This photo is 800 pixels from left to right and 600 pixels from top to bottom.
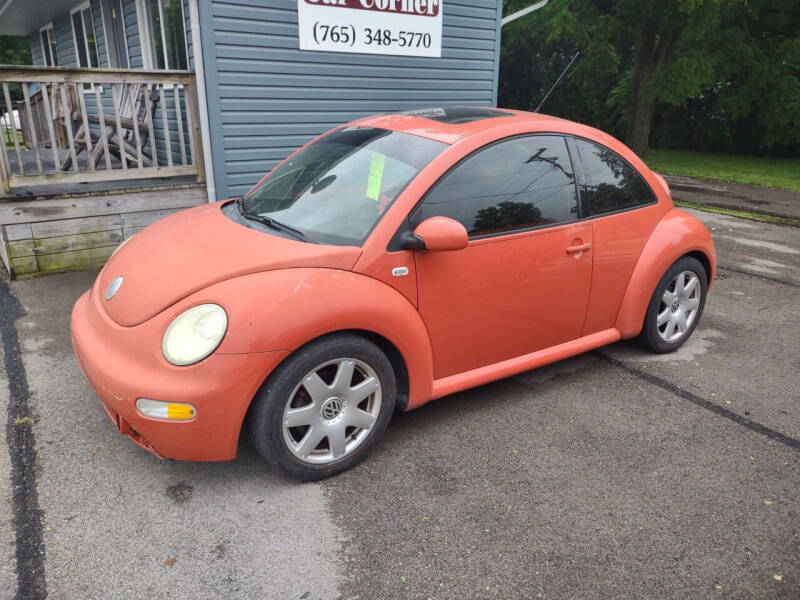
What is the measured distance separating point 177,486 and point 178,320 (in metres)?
0.81

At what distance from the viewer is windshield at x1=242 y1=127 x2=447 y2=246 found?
3111 mm

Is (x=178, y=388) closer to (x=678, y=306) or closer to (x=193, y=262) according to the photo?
(x=193, y=262)

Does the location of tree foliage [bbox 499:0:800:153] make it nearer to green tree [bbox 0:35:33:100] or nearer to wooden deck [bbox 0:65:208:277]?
wooden deck [bbox 0:65:208:277]

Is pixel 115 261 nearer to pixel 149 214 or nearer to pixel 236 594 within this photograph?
pixel 236 594

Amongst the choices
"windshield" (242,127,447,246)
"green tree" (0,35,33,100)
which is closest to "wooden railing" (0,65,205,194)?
"windshield" (242,127,447,246)

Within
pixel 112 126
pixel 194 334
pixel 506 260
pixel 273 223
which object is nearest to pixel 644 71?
pixel 112 126

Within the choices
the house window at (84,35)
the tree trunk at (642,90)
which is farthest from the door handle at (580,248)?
the tree trunk at (642,90)

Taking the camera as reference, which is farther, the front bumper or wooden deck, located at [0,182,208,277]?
wooden deck, located at [0,182,208,277]

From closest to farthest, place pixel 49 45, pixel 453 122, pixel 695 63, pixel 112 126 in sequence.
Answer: pixel 453 122, pixel 112 126, pixel 49 45, pixel 695 63

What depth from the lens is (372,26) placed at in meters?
7.56

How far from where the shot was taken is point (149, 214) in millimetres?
6422

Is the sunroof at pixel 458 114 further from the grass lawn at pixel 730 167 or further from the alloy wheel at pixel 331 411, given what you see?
the grass lawn at pixel 730 167

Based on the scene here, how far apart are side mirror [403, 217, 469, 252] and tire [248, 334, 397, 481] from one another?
52cm

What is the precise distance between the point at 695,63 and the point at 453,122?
14.5m
